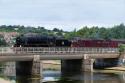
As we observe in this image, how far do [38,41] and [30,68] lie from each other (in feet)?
37.6

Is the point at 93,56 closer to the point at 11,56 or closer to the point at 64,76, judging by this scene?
the point at 64,76

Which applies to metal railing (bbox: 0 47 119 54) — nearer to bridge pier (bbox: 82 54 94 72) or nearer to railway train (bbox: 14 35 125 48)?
bridge pier (bbox: 82 54 94 72)

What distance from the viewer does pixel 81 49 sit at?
86125mm

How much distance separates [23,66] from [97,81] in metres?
17.2

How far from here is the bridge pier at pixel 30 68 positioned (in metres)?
73.6

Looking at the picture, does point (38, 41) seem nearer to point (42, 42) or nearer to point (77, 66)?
point (42, 42)

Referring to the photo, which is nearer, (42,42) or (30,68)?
(30,68)

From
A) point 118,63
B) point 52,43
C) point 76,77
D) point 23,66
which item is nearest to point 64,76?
point 76,77

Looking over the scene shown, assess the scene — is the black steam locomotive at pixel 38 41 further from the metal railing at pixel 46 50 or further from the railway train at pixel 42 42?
the metal railing at pixel 46 50

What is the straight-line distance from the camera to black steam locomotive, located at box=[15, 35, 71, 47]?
8375cm

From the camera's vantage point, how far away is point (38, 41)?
281ft

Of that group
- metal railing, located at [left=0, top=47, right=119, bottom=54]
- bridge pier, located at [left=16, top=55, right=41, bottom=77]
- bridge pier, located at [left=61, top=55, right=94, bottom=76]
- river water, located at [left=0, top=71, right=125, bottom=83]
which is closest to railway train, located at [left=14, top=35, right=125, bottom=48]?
bridge pier, located at [left=61, top=55, right=94, bottom=76]

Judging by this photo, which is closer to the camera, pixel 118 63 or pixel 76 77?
pixel 76 77

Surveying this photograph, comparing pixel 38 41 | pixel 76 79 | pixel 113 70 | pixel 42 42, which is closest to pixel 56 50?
pixel 38 41
